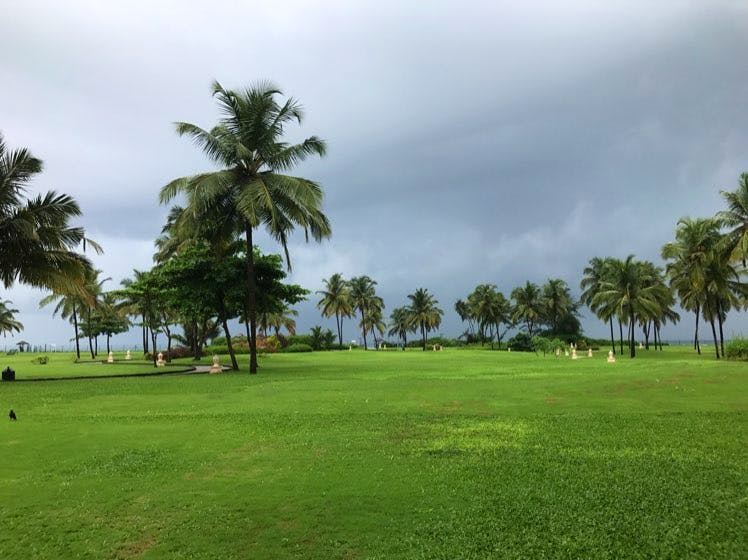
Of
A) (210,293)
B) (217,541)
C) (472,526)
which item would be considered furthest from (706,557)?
(210,293)

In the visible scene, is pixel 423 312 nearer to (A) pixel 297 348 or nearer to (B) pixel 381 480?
(A) pixel 297 348

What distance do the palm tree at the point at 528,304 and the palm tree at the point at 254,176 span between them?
184 ft

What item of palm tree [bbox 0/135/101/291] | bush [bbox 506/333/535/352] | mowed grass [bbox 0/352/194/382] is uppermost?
Result: palm tree [bbox 0/135/101/291]

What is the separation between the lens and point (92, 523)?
18.7ft

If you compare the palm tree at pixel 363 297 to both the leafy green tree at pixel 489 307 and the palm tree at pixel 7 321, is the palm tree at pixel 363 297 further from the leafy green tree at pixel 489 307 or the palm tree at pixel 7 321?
the palm tree at pixel 7 321

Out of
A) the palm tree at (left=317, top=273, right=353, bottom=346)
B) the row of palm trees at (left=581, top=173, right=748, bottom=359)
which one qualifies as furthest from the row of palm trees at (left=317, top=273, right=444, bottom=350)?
the row of palm trees at (left=581, top=173, right=748, bottom=359)

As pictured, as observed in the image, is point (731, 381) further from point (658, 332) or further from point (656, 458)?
point (658, 332)

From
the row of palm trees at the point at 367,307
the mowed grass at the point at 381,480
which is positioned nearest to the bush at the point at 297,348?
the row of palm trees at the point at 367,307

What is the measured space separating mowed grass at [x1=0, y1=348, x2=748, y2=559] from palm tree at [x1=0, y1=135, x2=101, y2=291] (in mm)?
8662

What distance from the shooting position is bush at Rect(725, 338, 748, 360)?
100ft

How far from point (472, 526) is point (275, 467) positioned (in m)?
3.25

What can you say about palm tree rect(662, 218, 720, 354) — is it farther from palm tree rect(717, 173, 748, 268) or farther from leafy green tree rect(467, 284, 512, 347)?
leafy green tree rect(467, 284, 512, 347)

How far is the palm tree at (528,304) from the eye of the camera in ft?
249

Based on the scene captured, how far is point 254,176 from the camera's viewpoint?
78.8 feet
